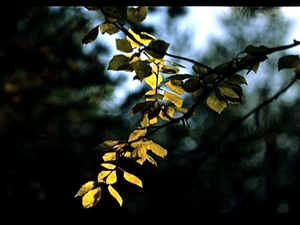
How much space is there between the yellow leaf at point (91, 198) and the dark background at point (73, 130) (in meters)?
1.05

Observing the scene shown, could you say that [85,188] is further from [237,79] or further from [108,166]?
[237,79]

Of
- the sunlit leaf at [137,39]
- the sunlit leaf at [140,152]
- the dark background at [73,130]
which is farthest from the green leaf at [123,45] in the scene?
the dark background at [73,130]

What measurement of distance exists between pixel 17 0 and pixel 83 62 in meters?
1.71

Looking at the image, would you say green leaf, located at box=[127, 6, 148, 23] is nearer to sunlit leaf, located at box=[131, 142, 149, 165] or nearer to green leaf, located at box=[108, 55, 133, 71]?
green leaf, located at box=[108, 55, 133, 71]

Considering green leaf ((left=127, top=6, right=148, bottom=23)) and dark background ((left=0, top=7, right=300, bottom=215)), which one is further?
dark background ((left=0, top=7, right=300, bottom=215))

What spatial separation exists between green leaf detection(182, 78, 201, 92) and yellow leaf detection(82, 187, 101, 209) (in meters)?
0.14

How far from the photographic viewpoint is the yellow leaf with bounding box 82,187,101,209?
37 centimetres

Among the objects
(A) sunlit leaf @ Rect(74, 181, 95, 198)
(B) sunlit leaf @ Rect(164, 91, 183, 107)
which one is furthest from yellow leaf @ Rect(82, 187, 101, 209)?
(B) sunlit leaf @ Rect(164, 91, 183, 107)

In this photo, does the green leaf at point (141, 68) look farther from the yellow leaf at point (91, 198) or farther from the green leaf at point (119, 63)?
the yellow leaf at point (91, 198)

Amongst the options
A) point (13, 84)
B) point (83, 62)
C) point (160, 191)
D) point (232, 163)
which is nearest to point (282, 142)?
point (232, 163)

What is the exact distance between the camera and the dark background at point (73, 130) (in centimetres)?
172

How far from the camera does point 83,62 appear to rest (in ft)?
6.38

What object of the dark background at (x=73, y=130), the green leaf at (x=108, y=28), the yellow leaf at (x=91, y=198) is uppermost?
the dark background at (x=73, y=130)

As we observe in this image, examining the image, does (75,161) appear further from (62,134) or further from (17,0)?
(17,0)
